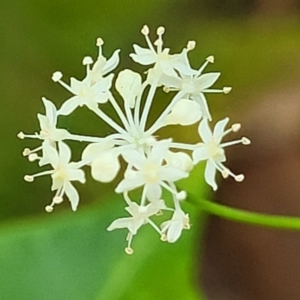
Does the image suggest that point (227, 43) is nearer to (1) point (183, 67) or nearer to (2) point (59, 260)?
(2) point (59, 260)

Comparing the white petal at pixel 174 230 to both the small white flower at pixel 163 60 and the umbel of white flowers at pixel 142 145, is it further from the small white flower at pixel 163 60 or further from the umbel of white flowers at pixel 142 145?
the small white flower at pixel 163 60

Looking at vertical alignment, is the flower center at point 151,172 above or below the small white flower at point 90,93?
below

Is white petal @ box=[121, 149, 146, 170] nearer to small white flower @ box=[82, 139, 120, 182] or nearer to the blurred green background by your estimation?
small white flower @ box=[82, 139, 120, 182]

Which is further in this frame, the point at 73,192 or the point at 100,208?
the point at 100,208

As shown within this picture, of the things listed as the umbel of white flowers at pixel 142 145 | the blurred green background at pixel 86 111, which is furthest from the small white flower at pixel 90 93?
the blurred green background at pixel 86 111

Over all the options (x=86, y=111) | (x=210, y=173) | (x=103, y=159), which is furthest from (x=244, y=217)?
(x=86, y=111)

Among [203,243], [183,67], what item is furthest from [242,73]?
[183,67]

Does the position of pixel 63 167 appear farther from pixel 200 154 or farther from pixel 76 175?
pixel 200 154

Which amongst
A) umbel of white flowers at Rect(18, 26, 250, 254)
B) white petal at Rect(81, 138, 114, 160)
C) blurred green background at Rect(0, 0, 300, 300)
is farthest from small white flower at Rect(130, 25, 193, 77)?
blurred green background at Rect(0, 0, 300, 300)
